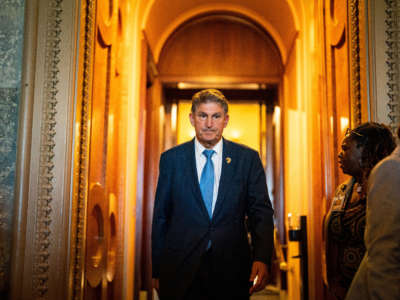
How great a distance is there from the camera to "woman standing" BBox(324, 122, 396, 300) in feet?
7.03

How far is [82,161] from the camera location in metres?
2.75

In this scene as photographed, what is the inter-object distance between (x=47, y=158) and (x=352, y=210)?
62.1 inches

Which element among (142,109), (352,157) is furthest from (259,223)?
(142,109)

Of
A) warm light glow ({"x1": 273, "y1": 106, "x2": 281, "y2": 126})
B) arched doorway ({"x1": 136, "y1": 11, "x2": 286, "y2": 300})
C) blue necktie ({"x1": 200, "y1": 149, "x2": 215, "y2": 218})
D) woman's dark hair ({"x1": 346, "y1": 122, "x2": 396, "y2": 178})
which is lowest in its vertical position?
blue necktie ({"x1": 200, "y1": 149, "x2": 215, "y2": 218})

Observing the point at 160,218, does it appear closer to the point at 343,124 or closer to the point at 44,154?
the point at 44,154

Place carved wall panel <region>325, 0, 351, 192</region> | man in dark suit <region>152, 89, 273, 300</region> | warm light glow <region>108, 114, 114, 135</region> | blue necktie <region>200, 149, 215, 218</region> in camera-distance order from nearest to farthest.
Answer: man in dark suit <region>152, 89, 273, 300</region> → blue necktie <region>200, 149, 215, 218</region> → carved wall panel <region>325, 0, 351, 192</region> → warm light glow <region>108, 114, 114, 135</region>

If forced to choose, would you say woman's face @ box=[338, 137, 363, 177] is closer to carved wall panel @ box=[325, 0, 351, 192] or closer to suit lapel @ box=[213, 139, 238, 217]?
suit lapel @ box=[213, 139, 238, 217]

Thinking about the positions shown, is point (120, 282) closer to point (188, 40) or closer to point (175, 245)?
point (175, 245)

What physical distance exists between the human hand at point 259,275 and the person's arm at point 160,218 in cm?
53

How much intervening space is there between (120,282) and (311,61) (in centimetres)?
272

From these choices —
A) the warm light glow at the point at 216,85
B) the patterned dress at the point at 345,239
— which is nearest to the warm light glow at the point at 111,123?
the patterned dress at the point at 345,239

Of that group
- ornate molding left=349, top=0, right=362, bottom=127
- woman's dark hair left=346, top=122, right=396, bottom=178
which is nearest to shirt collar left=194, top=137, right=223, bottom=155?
ornate molding left=349, top=0, right=362, bottom=127

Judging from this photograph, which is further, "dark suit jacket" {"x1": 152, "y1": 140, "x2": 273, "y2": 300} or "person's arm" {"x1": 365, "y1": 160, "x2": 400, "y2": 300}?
"dark suit jacket" {"x1": 152, "y1": 140, "x2": 273, "y2": 300}

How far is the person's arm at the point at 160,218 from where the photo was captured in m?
2.69
